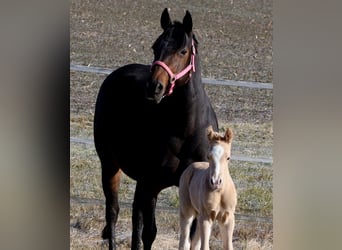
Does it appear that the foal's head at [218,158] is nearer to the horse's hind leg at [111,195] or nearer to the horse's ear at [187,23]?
the horse's ear at [187,23]

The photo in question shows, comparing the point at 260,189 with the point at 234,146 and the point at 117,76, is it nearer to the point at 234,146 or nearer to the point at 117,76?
the point at 234,146

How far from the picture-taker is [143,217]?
3.92 meters

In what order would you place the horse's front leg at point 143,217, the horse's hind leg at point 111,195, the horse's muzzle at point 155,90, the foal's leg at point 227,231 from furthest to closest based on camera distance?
the horse's hind leg at point 111,195 → the horse's front leg at point 143,217 → the horse's muzzle at point 155,90 → the foal's leg at point 227,231

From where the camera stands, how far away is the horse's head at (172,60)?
3533 millimetres

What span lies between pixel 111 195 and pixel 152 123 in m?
0.47

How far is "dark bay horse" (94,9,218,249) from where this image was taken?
3592mm

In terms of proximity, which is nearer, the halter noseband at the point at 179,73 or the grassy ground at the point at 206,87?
the halter noseband at the point at 179,73

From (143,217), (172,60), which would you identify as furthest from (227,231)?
(172,60)

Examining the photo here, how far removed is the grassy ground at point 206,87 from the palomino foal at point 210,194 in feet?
1.42

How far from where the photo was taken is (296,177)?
14.4ft

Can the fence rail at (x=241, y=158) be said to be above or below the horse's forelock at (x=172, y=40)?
below

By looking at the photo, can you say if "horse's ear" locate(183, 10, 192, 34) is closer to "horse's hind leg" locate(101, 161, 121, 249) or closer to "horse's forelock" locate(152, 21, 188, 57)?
"horse's forelock" locate(152, 21, 188, 57)

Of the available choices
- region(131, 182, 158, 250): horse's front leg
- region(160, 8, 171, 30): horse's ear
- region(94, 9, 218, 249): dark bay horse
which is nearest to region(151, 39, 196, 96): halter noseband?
region(94, 9, 218, 249): dark bay horse

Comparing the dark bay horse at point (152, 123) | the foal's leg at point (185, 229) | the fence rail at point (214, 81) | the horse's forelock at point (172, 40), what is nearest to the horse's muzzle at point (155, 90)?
the dark bay horse at point (152, 123)
